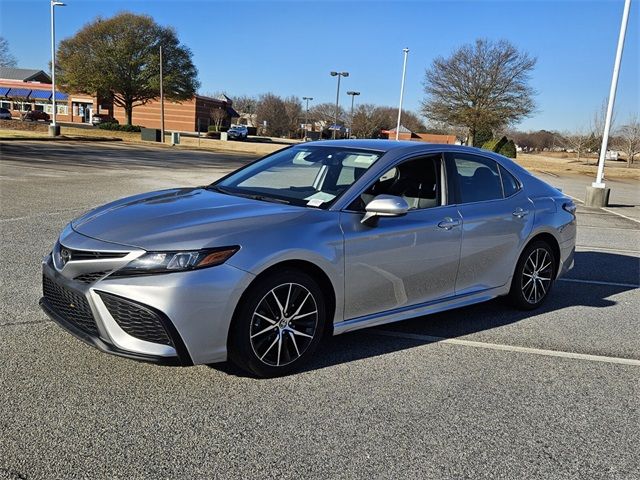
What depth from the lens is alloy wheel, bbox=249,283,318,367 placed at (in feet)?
12.3

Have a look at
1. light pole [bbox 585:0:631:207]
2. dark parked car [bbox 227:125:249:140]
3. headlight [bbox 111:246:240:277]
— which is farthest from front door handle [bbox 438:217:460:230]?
dark parked car [bbox 227:125:249:140]

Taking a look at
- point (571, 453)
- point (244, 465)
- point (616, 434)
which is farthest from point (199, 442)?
point (616, 434)

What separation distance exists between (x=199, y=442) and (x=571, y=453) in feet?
6.53

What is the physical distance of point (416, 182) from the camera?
4.88m

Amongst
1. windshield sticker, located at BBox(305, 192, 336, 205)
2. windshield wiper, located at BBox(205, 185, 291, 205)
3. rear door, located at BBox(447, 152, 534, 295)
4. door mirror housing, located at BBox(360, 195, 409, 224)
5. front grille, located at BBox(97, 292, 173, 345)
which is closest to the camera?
front grille, located at BBox(97, 292, 173, 345)

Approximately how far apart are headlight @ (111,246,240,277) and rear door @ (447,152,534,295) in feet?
7.63

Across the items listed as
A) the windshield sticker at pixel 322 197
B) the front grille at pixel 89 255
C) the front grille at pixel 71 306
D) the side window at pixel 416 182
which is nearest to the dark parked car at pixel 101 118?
the side window at pixel 416 182

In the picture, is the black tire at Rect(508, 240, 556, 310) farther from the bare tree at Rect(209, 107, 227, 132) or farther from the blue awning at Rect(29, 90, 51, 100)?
the blue awning at Rect(29, 90, 51, 100)

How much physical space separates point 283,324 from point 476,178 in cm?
245

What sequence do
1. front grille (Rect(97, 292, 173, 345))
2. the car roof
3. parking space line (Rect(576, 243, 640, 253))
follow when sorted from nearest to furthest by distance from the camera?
front grille (Rect(97, 292, 173, 345)), the car roof, parking space line (Rect(576, 243, 640, 253))

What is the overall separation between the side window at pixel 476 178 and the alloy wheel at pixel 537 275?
776 millimetres

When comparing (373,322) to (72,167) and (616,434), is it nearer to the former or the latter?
(616,434)

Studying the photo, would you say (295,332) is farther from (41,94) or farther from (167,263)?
(41,94)

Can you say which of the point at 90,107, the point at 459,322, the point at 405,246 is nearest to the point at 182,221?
the point at 405,246
